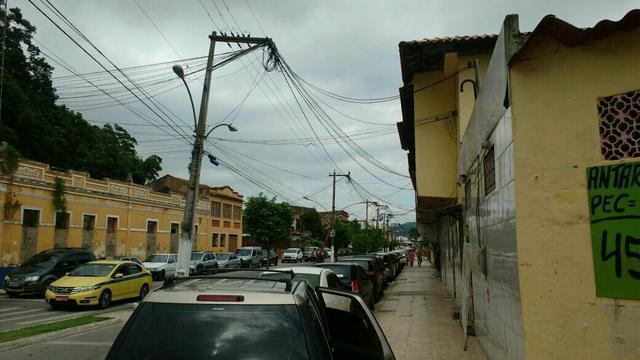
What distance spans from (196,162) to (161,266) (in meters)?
12.6

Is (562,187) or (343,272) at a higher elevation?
(562,187)

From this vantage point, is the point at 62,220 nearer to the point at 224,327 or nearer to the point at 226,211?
the point at 226,211

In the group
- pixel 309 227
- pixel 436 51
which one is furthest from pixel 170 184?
pixel 436 51

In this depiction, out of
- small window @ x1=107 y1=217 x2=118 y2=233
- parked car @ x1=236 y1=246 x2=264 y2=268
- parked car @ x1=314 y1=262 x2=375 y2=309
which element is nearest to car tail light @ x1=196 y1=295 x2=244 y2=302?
parked car @ x1=314 y1=262 x2=375 y2=309

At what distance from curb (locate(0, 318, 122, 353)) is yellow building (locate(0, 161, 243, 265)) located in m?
17.2

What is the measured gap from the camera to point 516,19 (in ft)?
18.1

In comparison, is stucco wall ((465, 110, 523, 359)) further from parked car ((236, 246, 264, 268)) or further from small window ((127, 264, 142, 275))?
parked car ((236, 246, 264, 268))

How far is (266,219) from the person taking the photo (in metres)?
43.9

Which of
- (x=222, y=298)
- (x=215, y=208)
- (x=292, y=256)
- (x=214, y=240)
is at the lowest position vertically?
(x=292, y=256)

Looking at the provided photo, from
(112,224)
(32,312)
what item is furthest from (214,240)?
(32,312)

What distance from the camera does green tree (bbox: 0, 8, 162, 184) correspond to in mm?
38062

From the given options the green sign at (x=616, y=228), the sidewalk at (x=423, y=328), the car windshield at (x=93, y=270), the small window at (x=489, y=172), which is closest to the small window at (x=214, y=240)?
Answer: the car windshield at (x=93, y=270)

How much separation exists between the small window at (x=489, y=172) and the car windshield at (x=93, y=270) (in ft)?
43.7

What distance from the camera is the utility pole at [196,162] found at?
16891mm
